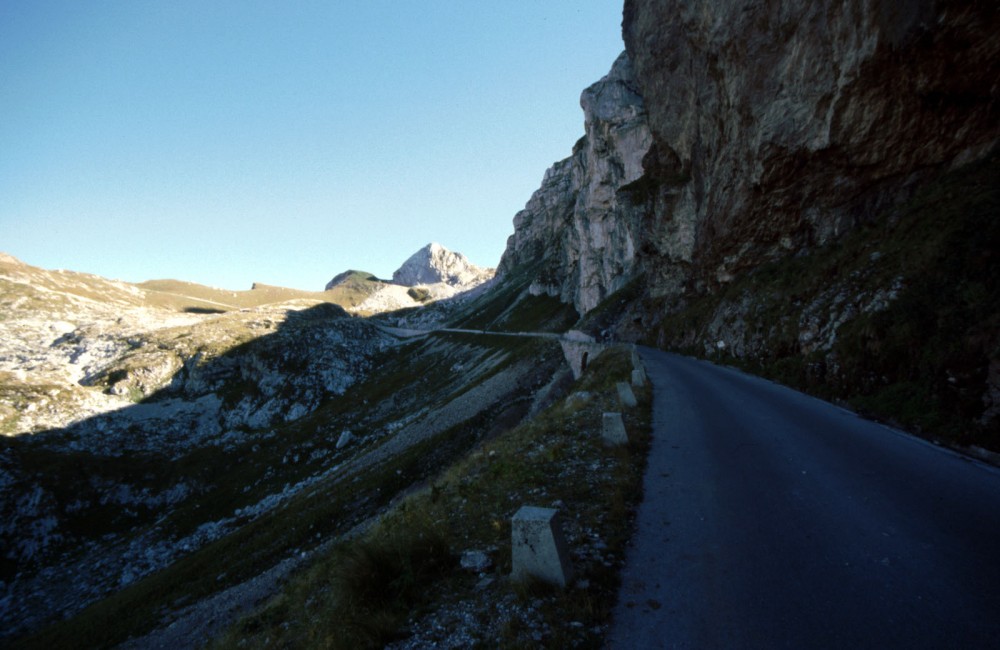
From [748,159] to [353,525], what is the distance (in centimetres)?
3746

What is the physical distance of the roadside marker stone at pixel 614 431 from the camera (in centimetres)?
1153

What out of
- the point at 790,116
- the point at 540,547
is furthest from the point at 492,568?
the point at 790,116

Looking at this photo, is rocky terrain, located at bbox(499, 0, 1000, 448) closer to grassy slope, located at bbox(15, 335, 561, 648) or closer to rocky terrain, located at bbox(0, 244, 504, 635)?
grassy slope, located at bbox(15, 335, 561, 648)

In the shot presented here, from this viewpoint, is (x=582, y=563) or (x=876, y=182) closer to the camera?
(x=582, y=563)

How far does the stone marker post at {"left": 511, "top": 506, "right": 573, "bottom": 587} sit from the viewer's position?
5461 millimetres

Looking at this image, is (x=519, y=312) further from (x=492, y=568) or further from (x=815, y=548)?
(x=815, y=548)

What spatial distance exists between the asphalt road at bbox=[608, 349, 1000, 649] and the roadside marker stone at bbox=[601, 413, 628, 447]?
965mm

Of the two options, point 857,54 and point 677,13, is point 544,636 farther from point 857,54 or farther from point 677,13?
point 677,13

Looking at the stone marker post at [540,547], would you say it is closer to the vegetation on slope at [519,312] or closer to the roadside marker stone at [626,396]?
the roadside marker stone at [626,396]

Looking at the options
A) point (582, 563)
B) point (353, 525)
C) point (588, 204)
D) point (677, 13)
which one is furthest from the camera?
point (588, 204)

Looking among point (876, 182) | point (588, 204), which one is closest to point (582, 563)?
point (876, 182)

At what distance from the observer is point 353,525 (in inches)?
1011

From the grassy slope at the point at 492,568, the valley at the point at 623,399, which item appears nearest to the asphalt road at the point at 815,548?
the valley at the point at 623,399

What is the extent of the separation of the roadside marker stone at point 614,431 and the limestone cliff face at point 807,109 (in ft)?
66.0
